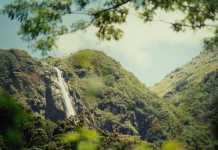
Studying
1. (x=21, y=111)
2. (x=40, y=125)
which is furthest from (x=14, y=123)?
(x=40, y=125)

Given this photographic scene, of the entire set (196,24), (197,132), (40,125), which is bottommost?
(197,132)

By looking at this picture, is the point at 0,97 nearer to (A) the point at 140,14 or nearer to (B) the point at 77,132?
(B) the point at 77,132

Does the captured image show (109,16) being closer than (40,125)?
Yes

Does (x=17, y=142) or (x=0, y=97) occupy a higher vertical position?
(x=0, y=97)

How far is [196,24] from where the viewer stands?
51.9ft

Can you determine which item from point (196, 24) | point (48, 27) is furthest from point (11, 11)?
point (196, 24)

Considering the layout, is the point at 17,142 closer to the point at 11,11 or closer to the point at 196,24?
the point at 11,11

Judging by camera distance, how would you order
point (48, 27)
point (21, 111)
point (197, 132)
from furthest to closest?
1. point (197, 132)
2. point (48, 27)
3. point (21, 111)

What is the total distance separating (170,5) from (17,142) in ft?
43.2

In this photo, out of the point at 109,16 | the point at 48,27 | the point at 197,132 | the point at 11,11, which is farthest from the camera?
the point at 197,132

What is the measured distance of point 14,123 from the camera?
2.09m

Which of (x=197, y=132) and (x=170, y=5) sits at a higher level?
(x=170, y=5)

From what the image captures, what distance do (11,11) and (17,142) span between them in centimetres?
1065

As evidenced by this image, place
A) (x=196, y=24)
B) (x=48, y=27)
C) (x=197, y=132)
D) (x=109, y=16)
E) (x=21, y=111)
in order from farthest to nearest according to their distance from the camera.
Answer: (x=197, y=132) < (x=196, y=24) < (x=109, y=16) < (x=48, y=27) < (x=21, y=111)
